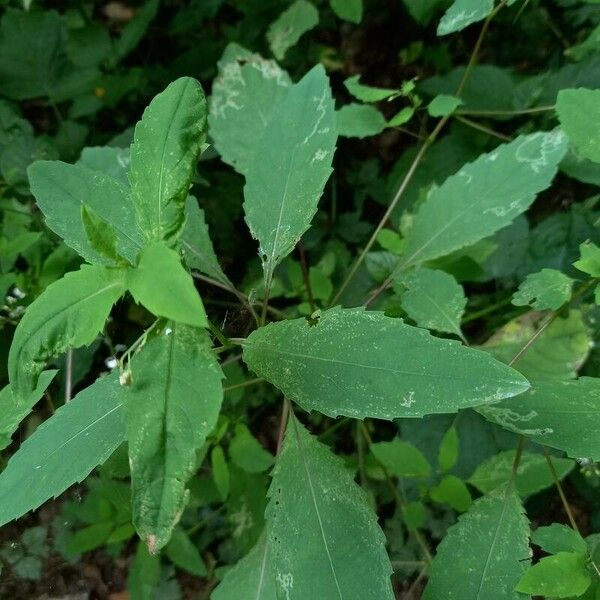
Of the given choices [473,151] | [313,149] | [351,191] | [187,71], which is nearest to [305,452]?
[313,149]

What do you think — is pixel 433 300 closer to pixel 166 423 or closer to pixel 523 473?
pixel 523 473

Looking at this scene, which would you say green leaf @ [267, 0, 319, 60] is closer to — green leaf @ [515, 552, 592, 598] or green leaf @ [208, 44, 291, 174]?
green leaf @ [208, 44, 291, 174]

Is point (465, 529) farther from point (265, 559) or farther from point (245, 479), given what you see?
point (245, 479)

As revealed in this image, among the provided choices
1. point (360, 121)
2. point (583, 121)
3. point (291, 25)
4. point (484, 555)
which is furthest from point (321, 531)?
point (291, 25)

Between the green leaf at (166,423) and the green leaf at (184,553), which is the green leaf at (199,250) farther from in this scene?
the green leaf at (184,553)

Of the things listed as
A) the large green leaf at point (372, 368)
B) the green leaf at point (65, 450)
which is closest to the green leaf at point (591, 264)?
the large green leaf at point (372, 368)

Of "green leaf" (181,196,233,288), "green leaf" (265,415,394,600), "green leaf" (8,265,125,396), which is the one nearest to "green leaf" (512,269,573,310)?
"green leaf" (265,415,394,600)
